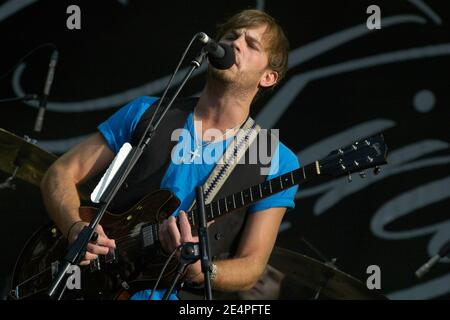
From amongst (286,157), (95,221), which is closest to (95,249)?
(95,221)

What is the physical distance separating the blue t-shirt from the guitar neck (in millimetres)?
160

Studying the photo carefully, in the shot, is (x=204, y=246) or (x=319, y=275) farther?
(x=319, y=275)

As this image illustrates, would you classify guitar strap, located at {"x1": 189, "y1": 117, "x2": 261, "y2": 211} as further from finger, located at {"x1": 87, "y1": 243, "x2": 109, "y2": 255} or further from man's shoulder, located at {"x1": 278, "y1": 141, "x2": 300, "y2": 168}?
finger, located at {"x1": 87, "y1": 243, "x2": 109, "y2": 255}

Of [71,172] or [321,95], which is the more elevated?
[321,95]

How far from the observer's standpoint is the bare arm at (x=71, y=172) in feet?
12.7

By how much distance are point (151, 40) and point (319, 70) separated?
3.56 ft

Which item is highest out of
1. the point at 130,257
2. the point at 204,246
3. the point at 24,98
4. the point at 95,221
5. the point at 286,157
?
the point at 24,98

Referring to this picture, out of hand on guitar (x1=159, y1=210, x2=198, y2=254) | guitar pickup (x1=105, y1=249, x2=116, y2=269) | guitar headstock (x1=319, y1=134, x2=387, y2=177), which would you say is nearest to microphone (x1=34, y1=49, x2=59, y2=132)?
guitar pickup (x1=105, y1=249, x2=116, y2=269)

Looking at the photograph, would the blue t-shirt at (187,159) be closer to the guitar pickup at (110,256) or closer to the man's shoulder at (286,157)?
the man's shoulder at (286,157)

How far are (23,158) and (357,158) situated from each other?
1.93 m

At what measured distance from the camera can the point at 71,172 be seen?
3988mm

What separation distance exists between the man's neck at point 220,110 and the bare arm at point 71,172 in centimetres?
52

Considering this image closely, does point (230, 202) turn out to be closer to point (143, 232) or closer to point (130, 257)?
point (143, 232)

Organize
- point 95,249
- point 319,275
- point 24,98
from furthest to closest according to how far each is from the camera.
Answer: point 24,98 < point 319,275 < point 95,249
